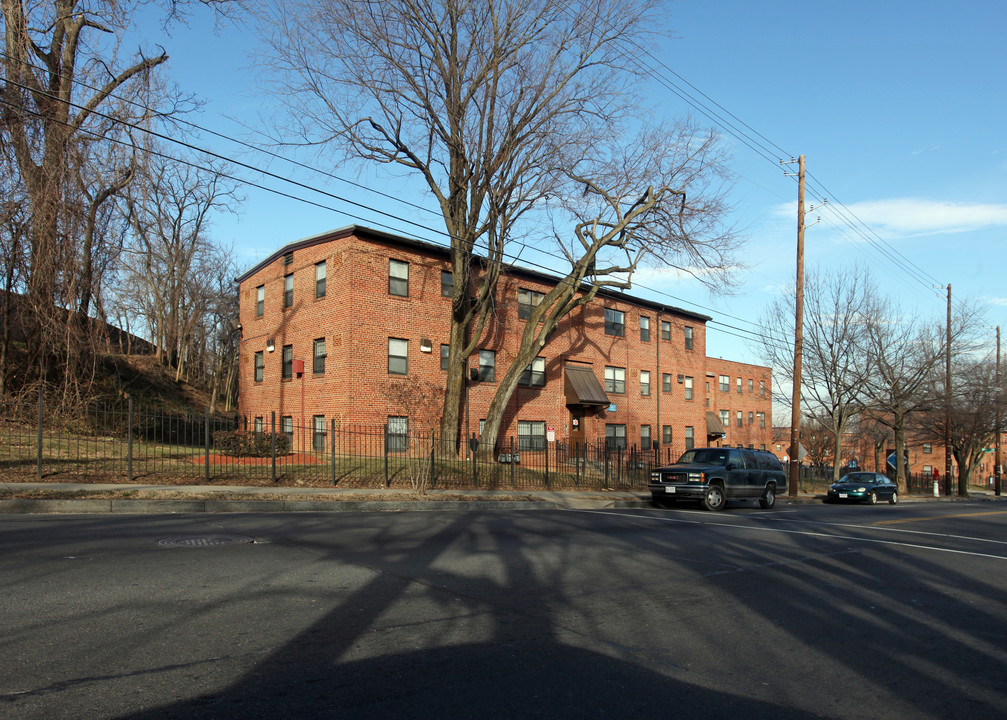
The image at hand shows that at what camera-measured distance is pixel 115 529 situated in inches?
391

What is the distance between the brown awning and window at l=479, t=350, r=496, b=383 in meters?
4.76

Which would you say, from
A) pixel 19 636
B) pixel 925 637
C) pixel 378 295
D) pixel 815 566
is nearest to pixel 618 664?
pixel 925 637

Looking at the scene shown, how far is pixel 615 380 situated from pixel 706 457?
1690 centimetres

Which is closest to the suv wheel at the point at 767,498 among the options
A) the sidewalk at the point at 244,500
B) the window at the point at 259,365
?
the sidewalk at the point at 244,500

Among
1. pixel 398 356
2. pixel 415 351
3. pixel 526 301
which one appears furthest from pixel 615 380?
pixel 398 356

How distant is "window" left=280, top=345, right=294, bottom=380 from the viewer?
28.8 metres

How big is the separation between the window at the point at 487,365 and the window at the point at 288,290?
25.8 ft

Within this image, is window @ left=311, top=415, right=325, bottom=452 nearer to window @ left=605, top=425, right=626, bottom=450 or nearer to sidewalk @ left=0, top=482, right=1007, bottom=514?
sidewalk @ left=0, top=482, right=1007, bottom=514

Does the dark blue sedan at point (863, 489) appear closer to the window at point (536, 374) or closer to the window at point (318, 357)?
the window at point (536, 374)

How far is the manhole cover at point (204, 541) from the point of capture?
29.2 feet

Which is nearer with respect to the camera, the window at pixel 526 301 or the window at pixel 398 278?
the window at pixel 398 278

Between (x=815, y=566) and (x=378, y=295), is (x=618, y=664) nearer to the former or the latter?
(x=815, y=566)

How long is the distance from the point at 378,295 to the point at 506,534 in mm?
16372

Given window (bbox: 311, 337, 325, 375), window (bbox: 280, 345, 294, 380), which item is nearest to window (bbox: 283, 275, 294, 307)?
window (bbox: 280, 345, 294, 380)
